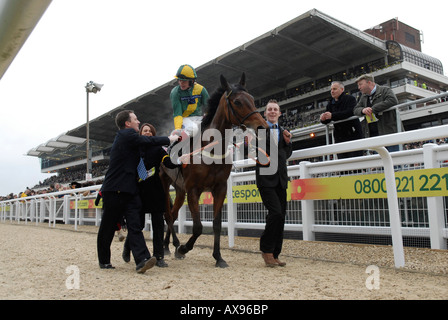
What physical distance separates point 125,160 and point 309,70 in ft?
88.5

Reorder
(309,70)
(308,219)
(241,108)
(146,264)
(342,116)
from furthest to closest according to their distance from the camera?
(309,70) → (308,219) → (342,116) → (241,108) → (146,264)

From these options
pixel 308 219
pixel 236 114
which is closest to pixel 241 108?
pixel 236 114

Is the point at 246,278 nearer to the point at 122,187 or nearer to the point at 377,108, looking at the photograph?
the point at 122,187

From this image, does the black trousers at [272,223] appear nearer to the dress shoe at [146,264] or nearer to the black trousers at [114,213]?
the dress shoe at [146,264]

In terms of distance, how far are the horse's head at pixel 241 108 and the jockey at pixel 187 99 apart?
2.42 ft

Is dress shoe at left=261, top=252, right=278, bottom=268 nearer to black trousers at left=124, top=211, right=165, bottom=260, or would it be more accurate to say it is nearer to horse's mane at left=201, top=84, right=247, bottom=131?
black trousers at left=124, top=211, right=165, bottom=260

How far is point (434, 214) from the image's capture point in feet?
13.3

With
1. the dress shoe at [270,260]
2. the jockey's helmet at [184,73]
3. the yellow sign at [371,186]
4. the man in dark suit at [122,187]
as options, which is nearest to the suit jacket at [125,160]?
the man in dark suit at [122,187]

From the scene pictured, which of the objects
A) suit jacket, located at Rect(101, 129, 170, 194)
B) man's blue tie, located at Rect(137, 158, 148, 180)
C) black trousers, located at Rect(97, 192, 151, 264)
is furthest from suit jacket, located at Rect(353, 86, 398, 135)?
black trousers, located at Rect(97, 192, 151, 264)

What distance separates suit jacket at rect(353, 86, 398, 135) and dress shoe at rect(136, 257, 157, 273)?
354 centimetres

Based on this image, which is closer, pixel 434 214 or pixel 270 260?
pixel 270 260

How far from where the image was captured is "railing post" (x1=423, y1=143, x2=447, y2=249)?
4.03 metres

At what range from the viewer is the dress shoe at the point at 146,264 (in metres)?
3.25
